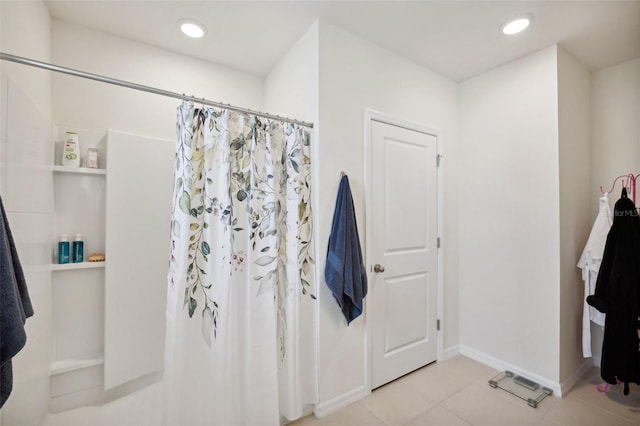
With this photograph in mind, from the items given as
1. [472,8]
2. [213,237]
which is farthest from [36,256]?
[472,8]

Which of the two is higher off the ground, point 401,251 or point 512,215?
point 512,215

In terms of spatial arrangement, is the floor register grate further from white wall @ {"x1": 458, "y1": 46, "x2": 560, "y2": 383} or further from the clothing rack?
the clothing rack

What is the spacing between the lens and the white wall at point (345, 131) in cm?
188

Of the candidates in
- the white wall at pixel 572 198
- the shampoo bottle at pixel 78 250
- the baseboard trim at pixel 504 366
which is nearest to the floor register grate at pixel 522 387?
the baseboard trim at pixel 504 366

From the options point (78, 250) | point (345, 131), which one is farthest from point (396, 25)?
point (78, 250)

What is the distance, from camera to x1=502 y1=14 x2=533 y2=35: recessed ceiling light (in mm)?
1864

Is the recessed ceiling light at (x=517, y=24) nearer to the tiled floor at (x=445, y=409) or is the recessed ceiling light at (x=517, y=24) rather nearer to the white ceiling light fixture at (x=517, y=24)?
the white ceiling light fixture at (x=517, y=24)

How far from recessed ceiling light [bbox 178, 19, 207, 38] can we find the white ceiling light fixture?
2105 millimetres

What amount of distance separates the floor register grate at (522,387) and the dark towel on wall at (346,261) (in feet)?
4.41

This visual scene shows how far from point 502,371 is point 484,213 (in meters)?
1.34

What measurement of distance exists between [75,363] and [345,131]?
235 cm

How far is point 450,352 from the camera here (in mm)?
2615

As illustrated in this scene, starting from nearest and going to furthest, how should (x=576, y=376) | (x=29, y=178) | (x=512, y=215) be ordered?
(x=29, y=178) → (x=576, y=376) → (x=512, y=215)

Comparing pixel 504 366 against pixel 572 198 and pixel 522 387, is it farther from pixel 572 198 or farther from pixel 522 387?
pixel 572 198
